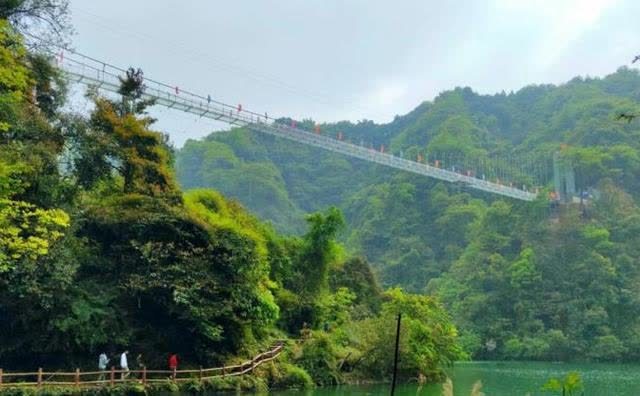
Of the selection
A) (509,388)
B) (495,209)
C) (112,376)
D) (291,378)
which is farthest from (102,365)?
(495,209)

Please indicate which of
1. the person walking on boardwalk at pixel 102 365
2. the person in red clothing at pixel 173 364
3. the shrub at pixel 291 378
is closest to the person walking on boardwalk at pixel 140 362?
the person in red clothing at pixel 173 364

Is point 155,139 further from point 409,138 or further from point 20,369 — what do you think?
point 409,138

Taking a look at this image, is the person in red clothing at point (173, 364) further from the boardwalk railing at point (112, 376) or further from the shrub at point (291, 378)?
the shrub at point (291, 378)

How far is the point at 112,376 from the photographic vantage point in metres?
17.4

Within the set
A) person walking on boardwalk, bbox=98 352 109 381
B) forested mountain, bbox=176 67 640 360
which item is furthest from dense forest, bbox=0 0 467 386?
forested mountain, bbox=176 67 640 360

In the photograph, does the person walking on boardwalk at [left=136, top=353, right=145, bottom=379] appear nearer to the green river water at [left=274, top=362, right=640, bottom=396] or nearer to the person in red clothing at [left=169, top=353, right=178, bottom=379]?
the person in red clothing at [left=169, top=353, right=178, bottom=379]

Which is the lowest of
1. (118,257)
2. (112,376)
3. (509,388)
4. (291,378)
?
(112,376)

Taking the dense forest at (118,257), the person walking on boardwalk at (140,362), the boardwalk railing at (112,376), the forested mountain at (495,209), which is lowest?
the boardwalk railing at (112,376)

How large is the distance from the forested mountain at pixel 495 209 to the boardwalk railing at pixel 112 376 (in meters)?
Answer: 17.9

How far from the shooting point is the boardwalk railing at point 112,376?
16906mm

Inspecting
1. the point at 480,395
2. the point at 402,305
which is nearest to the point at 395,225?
the point at 402,305

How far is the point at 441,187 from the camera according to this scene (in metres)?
76.1

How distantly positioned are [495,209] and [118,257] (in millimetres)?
48265

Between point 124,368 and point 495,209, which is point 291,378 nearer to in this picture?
point 124,368
